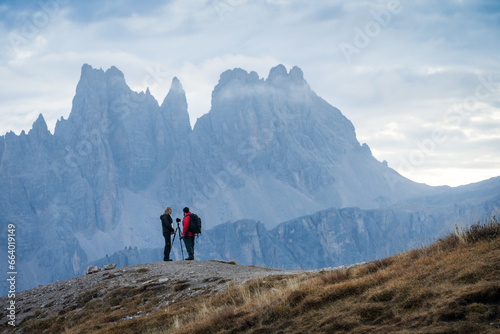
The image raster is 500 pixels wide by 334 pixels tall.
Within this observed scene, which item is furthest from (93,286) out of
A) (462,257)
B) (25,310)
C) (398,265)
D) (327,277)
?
(462,257)

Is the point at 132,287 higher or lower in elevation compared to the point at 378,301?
higher

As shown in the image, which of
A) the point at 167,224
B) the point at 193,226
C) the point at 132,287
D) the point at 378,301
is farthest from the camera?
the point at 167,224

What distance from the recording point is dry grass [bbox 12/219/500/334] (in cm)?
1061

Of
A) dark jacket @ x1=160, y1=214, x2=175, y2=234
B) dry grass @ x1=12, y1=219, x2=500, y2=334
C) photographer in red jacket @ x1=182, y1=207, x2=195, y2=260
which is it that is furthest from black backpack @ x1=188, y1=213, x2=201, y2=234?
dry grass @ x1=12, y1=219, x2=500, y2=334

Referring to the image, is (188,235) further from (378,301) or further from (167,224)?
Answer: (378,301)

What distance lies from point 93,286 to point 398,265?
16835mm

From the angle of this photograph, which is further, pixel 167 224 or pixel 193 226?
pixel 167 224

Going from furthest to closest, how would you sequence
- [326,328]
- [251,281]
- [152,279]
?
[152,279]
[251,281]
[326,328]

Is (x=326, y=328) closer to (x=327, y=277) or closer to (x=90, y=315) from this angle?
(x=327, y=277)

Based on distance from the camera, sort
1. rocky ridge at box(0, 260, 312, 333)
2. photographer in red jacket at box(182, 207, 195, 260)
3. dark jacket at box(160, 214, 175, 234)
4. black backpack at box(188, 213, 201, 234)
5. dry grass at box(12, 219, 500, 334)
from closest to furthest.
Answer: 1. dry grass at box(12, 219, 500, 334)
2. rocky ridge at box(0, 260, 312, 333)
3. black backpack at box(188, 213, 201, 234)
4. photographer in red jacket at box(182, 207, 195, 260)
5. dark jacket at box(160, 214, 175, 234)

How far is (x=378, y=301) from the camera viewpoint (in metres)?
12.2

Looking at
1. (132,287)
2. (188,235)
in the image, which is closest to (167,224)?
(188,235)

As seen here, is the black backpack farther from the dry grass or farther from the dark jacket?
the dry grass

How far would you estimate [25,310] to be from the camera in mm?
25875
